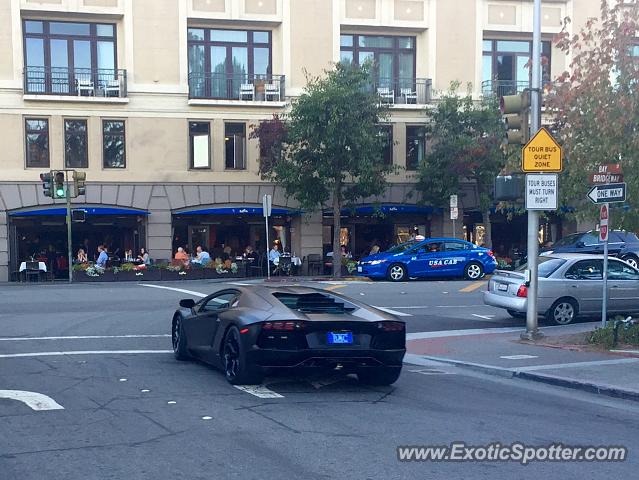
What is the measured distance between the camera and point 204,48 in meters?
34.4

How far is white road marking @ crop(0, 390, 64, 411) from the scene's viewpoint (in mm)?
8641

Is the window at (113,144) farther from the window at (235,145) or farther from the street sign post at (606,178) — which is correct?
the street sign post at (606,178)

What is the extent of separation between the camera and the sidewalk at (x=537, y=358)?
10617mm

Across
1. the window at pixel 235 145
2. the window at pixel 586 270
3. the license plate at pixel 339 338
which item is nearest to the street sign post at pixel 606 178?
the window at pixel 586 270

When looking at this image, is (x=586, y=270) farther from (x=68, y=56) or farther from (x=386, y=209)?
(x=68, y=56)

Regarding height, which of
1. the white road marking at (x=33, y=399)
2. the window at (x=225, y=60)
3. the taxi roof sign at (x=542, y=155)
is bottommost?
the white road marking at (x=33, y=399)

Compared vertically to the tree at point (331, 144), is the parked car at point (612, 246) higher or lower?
lower

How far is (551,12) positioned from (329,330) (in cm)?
3082

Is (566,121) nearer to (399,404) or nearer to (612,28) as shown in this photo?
(612,28)

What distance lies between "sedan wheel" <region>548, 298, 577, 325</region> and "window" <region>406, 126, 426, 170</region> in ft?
63.8

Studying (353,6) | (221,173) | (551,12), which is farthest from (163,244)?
(551,12)

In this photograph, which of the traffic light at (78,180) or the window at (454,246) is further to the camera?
the window at (454,246)

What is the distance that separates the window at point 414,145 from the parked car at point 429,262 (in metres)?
7.17

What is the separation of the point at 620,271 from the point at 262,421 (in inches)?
470
